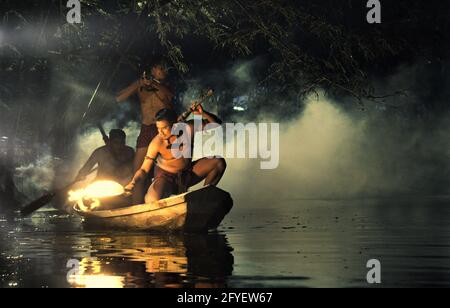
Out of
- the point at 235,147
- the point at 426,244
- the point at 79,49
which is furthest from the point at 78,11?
the point at 235,147

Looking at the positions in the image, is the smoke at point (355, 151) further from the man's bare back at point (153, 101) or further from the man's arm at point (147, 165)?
the man's arm at point (147, 165)

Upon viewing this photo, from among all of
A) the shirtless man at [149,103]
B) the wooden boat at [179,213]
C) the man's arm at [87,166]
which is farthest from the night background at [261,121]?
the shirtless man at [149,103]

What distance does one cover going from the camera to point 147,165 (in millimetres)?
18766

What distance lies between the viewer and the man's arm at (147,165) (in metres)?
18.6

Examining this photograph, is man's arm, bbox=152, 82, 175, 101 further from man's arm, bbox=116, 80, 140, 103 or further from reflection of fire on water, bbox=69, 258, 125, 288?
reflection of fire on water, bbox=69, 258, 125, 288

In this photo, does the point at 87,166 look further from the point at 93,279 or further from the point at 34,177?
the point at 34,177

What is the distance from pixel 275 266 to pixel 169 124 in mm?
6233

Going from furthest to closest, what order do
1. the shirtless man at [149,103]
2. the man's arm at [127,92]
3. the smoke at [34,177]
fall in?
1. the smoke at [34,177]
2. the man's arm at [127,92]
3. the shirtless man at [149,103]

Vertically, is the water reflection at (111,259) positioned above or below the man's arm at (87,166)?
below

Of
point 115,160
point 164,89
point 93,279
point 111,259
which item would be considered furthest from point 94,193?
point 93,279

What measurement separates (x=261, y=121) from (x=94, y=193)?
26.0 meters

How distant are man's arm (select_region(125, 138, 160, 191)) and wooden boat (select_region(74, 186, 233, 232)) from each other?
0.49 m

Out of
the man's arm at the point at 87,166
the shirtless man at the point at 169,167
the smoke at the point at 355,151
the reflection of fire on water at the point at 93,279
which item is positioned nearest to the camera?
the reflection of fire on water at the point at 93,279

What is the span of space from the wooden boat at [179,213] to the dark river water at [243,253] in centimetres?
28
